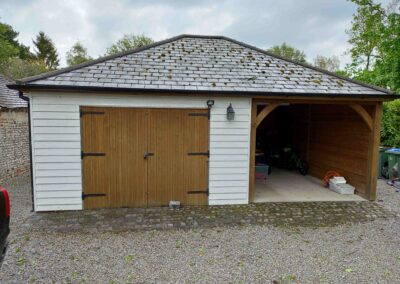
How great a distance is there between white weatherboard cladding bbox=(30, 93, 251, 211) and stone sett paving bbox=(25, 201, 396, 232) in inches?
13.0

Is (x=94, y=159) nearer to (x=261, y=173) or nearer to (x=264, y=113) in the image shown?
(x=264, y=113)

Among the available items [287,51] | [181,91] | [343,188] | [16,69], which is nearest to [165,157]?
[181,91]

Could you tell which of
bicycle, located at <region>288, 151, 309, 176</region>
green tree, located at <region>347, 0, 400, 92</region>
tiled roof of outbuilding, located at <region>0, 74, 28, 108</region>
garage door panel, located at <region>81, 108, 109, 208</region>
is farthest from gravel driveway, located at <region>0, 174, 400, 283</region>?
green tree, located at <region>347, 0, 400, 92</region>

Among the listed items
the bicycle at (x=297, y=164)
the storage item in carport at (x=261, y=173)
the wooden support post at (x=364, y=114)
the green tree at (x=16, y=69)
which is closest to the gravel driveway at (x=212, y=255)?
the wooden support post at (x=364, y=114)

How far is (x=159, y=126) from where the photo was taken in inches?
209

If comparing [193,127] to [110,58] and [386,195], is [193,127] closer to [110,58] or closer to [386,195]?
[110,58]

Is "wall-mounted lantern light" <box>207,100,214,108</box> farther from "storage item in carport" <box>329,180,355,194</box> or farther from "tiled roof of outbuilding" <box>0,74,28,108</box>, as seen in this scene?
"tiled roof of outbuilding" <box>0,74,28,108</box>

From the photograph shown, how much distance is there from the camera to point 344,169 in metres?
6.78

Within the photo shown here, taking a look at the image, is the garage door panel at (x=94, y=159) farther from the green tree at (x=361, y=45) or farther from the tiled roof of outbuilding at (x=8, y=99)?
the green tree at (x=361, y=45)

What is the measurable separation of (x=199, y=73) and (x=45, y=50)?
3522cm

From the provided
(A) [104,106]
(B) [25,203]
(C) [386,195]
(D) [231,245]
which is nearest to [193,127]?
(A) [104,106]

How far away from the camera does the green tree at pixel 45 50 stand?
33.2 meters

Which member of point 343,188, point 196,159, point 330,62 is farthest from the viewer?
point 330,62

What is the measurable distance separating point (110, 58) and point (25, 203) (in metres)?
3.66
